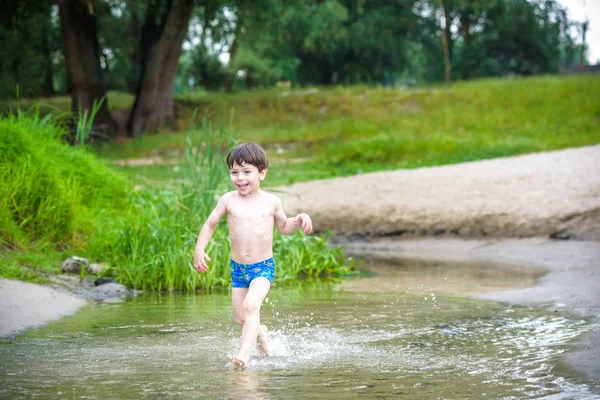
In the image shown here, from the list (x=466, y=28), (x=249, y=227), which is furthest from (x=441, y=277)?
(x=466, y=28)

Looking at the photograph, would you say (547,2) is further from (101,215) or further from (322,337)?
(322,337)

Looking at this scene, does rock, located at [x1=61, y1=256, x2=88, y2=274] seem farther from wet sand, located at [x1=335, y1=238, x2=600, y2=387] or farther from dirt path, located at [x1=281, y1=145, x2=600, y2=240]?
dirt path, located at [x1=281, y1=145, x2=600, y2=240]

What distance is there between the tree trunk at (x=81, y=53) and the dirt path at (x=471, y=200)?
1150 centimetres

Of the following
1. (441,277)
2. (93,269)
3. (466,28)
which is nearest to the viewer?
(93,269)

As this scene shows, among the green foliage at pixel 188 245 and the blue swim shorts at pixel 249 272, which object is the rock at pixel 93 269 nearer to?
the green foliage at pixel 188 245

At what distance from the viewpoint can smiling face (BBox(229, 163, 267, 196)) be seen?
210 inches

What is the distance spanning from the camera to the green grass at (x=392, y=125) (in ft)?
64.2

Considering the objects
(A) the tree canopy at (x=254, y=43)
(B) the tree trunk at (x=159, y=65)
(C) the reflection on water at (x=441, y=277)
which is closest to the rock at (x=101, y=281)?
(C) the reflection on water at (x=441, y=277)

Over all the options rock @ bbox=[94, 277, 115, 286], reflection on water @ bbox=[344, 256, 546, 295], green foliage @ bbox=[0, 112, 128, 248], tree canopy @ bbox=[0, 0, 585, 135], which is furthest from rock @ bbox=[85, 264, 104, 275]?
tree canopy @ bbox=[0, 0, 585, 135]

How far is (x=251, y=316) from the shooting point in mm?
5082

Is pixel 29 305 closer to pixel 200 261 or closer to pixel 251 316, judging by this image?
pixel 200 261

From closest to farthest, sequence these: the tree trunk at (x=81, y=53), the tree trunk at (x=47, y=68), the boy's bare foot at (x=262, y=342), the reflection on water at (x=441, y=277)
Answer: the boy's bare foot at (x=262, y=342), the reflection on water at (x=441, y=277), the tree trunk at (x=81, y=53), the tree trunk at (x=47, y=68)

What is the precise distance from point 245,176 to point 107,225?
446 centimetres

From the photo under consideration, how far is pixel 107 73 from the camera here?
41.8m
